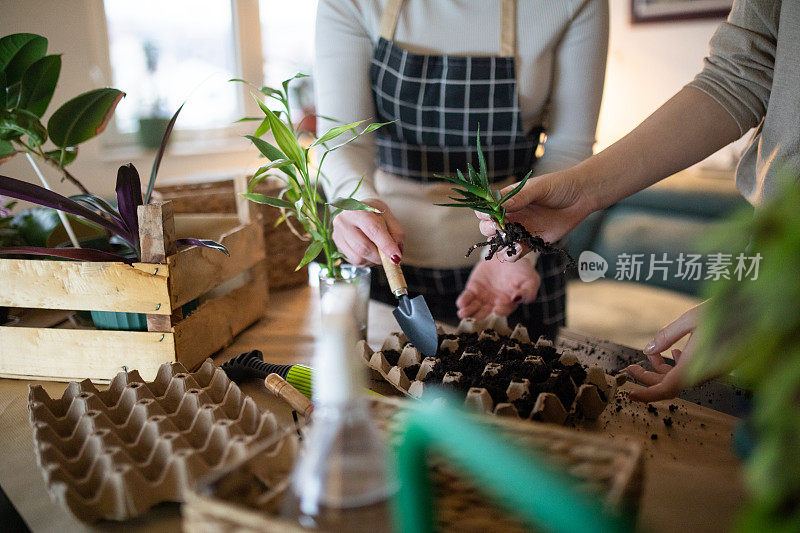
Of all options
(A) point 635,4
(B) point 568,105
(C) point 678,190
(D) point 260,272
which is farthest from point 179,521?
(A) point 635,4

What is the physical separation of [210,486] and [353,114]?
1.14 m

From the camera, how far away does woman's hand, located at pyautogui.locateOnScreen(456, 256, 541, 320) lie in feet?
4.13

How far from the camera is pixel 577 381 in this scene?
833mm

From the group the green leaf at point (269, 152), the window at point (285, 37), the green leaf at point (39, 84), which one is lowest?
the green leaf at point (269, 152)

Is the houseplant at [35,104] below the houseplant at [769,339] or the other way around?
the other way around

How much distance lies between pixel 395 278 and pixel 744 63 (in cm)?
72

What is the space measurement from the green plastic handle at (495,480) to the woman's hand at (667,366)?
49cm

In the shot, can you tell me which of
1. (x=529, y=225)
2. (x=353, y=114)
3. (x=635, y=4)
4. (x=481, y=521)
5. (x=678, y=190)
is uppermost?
(x=635, y=4)

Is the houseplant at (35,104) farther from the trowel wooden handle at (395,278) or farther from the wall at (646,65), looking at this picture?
the wall at (646,65)

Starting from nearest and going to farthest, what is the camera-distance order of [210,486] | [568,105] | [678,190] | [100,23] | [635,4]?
1. [210,486]
2. [568,105]
3. [100,23]
4. [678,190]
5. [635,4]

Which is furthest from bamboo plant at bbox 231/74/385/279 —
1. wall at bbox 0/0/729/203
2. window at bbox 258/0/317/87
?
window at bbox 258/0/317/87

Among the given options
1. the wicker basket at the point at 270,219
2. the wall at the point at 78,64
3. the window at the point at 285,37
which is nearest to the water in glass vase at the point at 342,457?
the wicker basket at the point at 270,219

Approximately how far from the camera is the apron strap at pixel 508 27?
54.7 inches

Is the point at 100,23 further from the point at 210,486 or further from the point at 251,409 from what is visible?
the point at 210,486
